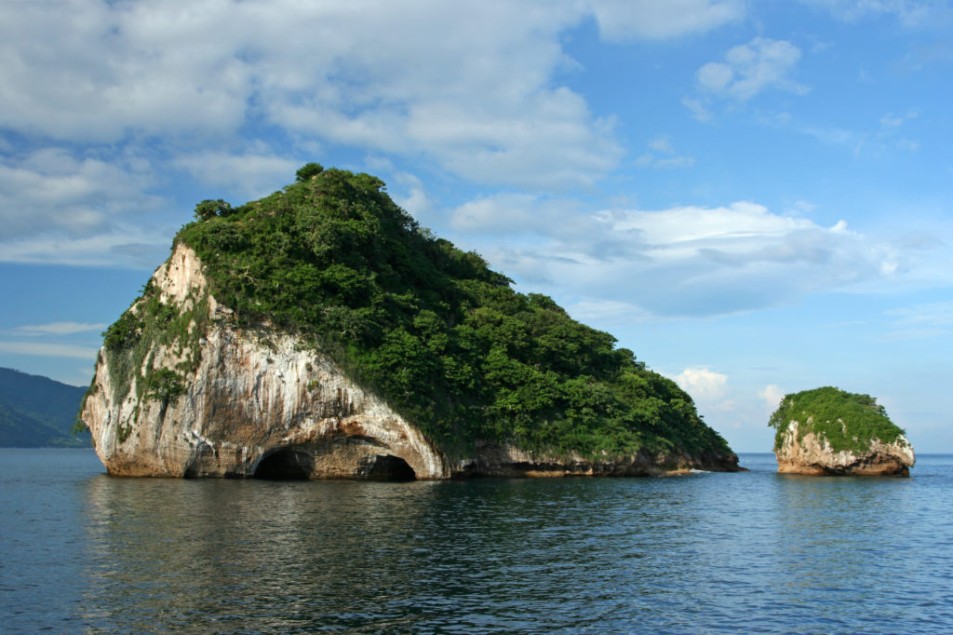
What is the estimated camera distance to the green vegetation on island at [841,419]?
75.9m

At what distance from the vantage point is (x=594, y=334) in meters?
89.6

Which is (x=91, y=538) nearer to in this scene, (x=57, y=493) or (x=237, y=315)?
(x=57, y=493)

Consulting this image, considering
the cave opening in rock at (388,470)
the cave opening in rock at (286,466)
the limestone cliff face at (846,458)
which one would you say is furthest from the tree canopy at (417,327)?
the limestone cliff face at (846,458)

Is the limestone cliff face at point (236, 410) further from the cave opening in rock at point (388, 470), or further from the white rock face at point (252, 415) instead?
the cave opening in rock at point (388, 470)

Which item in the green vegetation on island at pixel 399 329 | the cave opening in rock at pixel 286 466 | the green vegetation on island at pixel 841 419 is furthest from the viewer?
the green vegetation on island at pixel 841 419

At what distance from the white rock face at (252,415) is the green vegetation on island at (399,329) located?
3.82 feet

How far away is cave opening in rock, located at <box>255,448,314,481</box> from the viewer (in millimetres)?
58656

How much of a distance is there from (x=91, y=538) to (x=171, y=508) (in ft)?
26.3

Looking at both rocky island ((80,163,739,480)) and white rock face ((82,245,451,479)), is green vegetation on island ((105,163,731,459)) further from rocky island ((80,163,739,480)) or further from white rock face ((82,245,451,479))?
white rock face ((82,245,451,479))

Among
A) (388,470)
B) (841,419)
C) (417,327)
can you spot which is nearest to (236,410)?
(388,470)

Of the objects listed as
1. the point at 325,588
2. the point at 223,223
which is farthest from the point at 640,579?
the point at 223,223

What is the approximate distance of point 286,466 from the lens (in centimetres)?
6159

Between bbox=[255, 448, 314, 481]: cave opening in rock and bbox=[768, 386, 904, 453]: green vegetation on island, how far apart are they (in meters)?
56.1

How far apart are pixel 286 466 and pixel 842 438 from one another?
58677 millimetres
